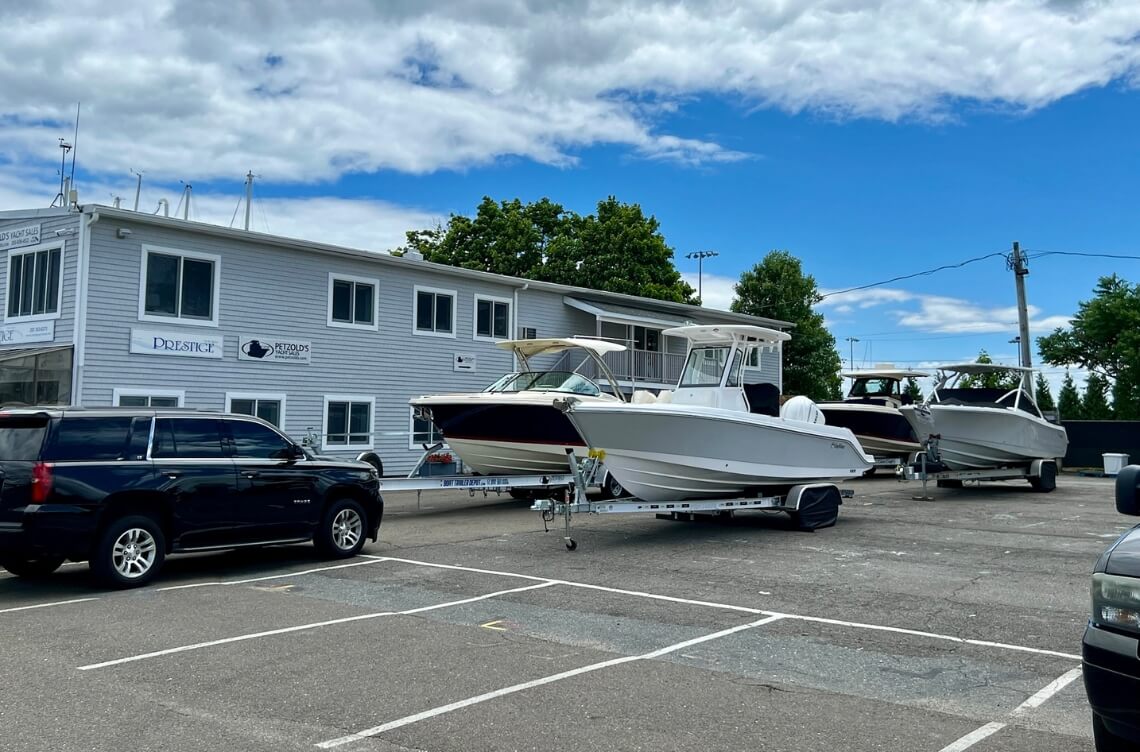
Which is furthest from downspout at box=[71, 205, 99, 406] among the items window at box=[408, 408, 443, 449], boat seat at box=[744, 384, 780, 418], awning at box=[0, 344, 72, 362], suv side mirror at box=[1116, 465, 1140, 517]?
suv side mirror at box=[1116, 465, 1140, 517]

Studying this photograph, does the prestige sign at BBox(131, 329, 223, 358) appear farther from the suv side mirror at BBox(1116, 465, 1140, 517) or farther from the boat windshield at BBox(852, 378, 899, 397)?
the suv side mirror at BBox(1116, 465, 1140, 517)

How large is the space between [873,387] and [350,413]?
47.8 feet

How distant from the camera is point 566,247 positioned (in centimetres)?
4541

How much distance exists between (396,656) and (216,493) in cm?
432

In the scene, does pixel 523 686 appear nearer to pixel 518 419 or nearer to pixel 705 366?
pixel 705 366

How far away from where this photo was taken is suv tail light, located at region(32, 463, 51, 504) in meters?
8.52

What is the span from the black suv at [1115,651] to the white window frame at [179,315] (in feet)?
60.3

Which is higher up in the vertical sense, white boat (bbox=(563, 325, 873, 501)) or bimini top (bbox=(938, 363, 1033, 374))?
bimini top (bbox=(938, 363, 1033, 374))

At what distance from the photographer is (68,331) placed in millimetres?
17875

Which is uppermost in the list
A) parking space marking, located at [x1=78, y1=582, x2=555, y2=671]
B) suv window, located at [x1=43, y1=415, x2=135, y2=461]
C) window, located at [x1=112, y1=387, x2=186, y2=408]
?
window, located at [x1=112, y1=387, x2=186, y2=408]

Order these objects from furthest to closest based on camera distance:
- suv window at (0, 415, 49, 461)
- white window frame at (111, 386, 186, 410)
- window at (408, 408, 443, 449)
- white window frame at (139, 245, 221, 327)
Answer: window at (408, 408, 443, 449)
white window frame at (139, 245, 221, 327)
white window frame at (111, 386, 186, 410)
suv window at (0, 415, 49, 461)

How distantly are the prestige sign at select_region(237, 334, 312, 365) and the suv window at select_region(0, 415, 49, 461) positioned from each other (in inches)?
449

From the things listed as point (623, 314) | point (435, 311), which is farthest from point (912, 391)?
point (435, 311)

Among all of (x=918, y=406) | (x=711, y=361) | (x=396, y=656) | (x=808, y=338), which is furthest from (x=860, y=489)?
(x=808, y=338)
